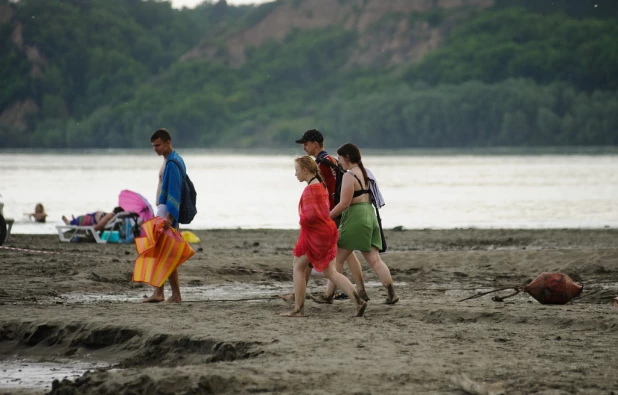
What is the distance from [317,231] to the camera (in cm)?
925

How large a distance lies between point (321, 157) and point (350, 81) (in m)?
159

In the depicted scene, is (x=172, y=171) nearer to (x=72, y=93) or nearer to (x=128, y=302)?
(x=128, y=302)

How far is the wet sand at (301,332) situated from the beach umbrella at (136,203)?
131 inches

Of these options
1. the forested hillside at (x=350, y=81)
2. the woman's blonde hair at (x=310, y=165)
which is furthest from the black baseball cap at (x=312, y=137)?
the forested hillside at (x=350, y=81)

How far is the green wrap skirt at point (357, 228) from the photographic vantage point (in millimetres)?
9695

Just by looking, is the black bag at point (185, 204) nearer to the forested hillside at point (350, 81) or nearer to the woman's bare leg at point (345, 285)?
the woman's bare leg at point (345, 285)

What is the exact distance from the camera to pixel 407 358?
293 inches

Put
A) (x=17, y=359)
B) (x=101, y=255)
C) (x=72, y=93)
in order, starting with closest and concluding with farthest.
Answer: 1. (x=17, y=359)
2. (x=101, y=255)
3. (x=72, y=93)

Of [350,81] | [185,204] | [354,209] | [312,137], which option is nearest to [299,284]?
[354,209]

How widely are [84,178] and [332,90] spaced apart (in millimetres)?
100411

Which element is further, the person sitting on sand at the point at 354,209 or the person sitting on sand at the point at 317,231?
the person sitting on sand at the point at 354,209

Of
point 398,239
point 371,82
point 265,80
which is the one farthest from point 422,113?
point 398,239

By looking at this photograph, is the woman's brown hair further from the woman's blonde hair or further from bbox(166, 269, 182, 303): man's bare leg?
bbox(166, 269, 182, 303): man's bare leg

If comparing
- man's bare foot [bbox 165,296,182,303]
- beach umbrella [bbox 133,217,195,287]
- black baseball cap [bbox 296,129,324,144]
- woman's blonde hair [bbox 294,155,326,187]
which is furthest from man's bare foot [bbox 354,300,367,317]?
man's bare foot [bbox 165,296,182,303]
